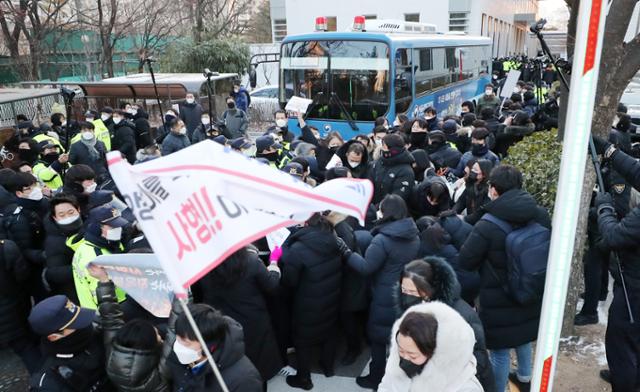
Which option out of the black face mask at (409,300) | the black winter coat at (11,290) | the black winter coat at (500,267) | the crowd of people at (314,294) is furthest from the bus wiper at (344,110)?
the black face mask at (409,300)

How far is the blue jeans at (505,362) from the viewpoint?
12.3 ft

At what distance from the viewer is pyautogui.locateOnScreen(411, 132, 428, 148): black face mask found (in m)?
6.72

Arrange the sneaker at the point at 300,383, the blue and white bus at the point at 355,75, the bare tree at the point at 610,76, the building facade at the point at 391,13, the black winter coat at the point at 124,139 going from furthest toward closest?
1. the building facade at the point at 391,13
2. the blue and white bus at the point at 355,75
3. the black winter coat at the point at 124,139
4. the sneaker at the point at 300,383
5. the bare tree at the point at 610,76

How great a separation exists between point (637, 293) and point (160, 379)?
308cm

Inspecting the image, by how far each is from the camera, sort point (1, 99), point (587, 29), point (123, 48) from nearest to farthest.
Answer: point (587, 29), point (1, 99), point (123, 48)

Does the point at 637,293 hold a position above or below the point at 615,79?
below

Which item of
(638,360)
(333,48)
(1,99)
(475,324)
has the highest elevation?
(333,48)

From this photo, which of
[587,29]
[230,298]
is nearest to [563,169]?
[587,29]

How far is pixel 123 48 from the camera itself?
1081 inches

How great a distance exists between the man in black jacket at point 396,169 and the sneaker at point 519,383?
1.97m

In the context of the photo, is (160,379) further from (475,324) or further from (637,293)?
(637,293)

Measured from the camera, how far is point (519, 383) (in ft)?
13.1

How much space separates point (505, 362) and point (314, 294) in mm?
1519

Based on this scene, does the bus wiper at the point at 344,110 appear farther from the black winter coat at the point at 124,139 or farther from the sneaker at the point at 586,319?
the sneaker at the point at 586,319
